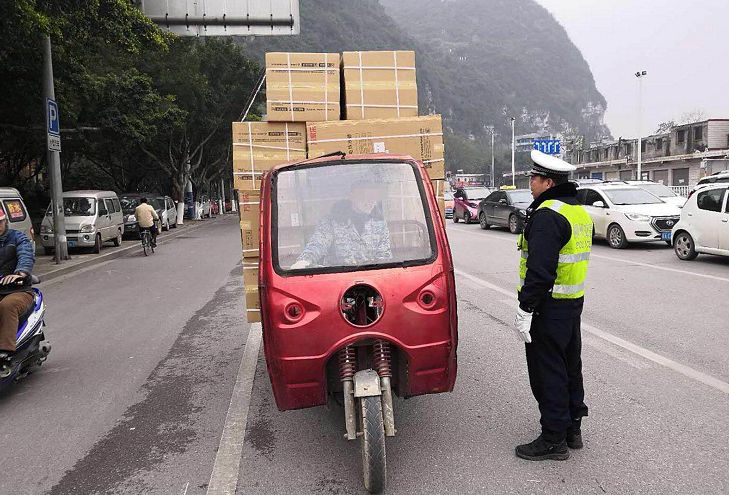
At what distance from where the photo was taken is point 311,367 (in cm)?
322

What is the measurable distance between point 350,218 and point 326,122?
1.44 metres

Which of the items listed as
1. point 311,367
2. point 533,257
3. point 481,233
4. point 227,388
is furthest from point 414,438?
point 481,233

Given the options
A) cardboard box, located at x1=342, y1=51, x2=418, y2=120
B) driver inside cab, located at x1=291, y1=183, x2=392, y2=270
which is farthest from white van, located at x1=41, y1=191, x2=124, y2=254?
driver inside cab, located at x1=291, y1=183, x2=392, y2=270

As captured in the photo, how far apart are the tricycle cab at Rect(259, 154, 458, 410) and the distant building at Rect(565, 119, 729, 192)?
32569 millimetres

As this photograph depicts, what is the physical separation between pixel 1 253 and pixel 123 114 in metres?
17.7

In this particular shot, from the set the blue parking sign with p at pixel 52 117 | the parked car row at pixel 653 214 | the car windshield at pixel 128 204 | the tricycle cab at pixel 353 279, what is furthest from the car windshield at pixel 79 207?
the tricycle cab at pixel 353 279

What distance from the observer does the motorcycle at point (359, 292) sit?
3191 mm

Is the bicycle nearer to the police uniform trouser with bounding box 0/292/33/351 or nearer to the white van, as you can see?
the white van

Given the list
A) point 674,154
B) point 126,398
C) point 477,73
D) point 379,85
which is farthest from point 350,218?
point 477,73

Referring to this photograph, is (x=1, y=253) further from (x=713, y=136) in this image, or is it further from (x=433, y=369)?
(x=713, y=136)

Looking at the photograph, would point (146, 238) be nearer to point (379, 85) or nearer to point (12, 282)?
point (12, 282)

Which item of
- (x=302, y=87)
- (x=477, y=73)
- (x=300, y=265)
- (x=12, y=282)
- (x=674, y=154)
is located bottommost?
(x=12, y=282)

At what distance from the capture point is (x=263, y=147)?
195 inches

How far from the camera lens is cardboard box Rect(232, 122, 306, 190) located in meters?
4.94
